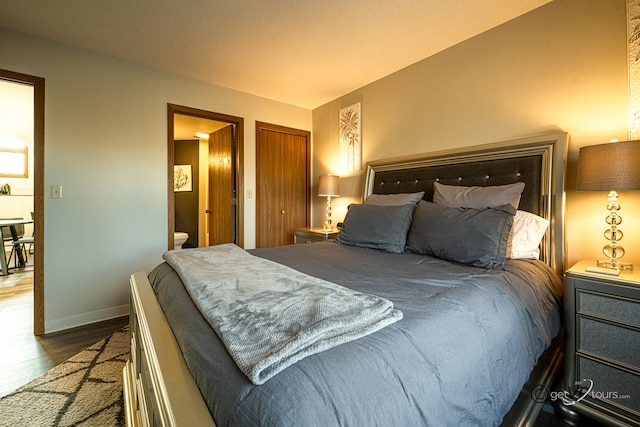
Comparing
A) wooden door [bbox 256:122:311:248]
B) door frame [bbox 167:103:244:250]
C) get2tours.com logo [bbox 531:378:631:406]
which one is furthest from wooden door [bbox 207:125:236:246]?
get2tours.com logo [bbox 531:378:631:406]

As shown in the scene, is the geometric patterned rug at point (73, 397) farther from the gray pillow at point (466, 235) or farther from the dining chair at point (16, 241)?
the dining chair at point (16, 241)

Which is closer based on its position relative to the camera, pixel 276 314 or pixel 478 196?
pixel 276 314

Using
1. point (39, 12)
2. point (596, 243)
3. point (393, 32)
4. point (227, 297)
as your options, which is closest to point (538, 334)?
point (596, 243)

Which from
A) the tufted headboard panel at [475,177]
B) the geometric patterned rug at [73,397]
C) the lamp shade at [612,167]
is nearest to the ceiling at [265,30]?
the tufted headboard panel at [475,177]

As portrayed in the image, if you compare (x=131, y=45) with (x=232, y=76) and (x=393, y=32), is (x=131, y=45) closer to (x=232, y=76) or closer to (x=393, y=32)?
(x=232, y=76)

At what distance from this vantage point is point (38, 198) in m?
2.31

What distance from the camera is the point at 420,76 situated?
270 centimetres

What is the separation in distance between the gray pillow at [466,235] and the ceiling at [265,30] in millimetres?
1469

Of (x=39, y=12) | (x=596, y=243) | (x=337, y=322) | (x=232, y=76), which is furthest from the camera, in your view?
(x=232, y=76)

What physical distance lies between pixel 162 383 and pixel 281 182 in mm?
3263

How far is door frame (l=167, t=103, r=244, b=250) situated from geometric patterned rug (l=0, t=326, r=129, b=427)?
1.28 metres

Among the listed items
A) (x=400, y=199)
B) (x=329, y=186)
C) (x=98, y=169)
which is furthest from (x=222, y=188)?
(x=400, y=199)

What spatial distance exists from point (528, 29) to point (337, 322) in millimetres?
2557

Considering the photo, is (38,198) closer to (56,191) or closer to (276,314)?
(56,191)
